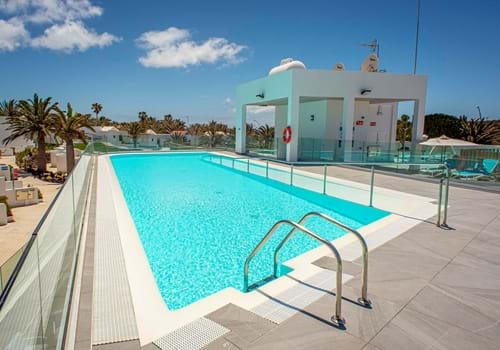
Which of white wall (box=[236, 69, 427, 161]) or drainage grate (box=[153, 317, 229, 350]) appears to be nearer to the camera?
drainage grate (box=[153, 317, 229, 350])

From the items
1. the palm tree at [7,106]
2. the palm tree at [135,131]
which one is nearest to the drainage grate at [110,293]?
the palm tree at [135,131]

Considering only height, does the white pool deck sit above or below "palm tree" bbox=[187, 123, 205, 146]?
below

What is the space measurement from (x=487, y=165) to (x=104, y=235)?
1161 cm

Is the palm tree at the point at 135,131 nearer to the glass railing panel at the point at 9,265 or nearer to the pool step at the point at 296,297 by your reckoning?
the glass railing panel at the point at 9,265

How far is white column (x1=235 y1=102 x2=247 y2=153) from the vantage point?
74.9 ft

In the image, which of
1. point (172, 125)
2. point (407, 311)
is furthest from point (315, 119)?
point (172, 125)

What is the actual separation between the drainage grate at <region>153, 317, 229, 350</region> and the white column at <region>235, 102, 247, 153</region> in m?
20.6

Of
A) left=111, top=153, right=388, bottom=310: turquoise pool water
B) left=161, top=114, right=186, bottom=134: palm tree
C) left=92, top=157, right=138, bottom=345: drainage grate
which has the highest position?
left=161, top=114, right=186, bottom=134: palm tree

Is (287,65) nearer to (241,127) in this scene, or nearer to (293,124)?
(293,124)

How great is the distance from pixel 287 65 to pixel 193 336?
17.5 meters

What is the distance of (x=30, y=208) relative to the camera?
14.4 metres

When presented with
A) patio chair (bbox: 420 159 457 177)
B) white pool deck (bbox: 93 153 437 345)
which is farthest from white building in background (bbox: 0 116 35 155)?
patio chair (bbox: 420 159 457 177)

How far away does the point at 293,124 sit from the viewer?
1683 centimetres

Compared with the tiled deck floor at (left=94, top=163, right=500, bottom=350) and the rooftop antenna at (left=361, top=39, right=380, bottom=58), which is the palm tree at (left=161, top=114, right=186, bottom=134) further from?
the tiled deck floor at (left=94, top=163, right=500, bottom=350)
